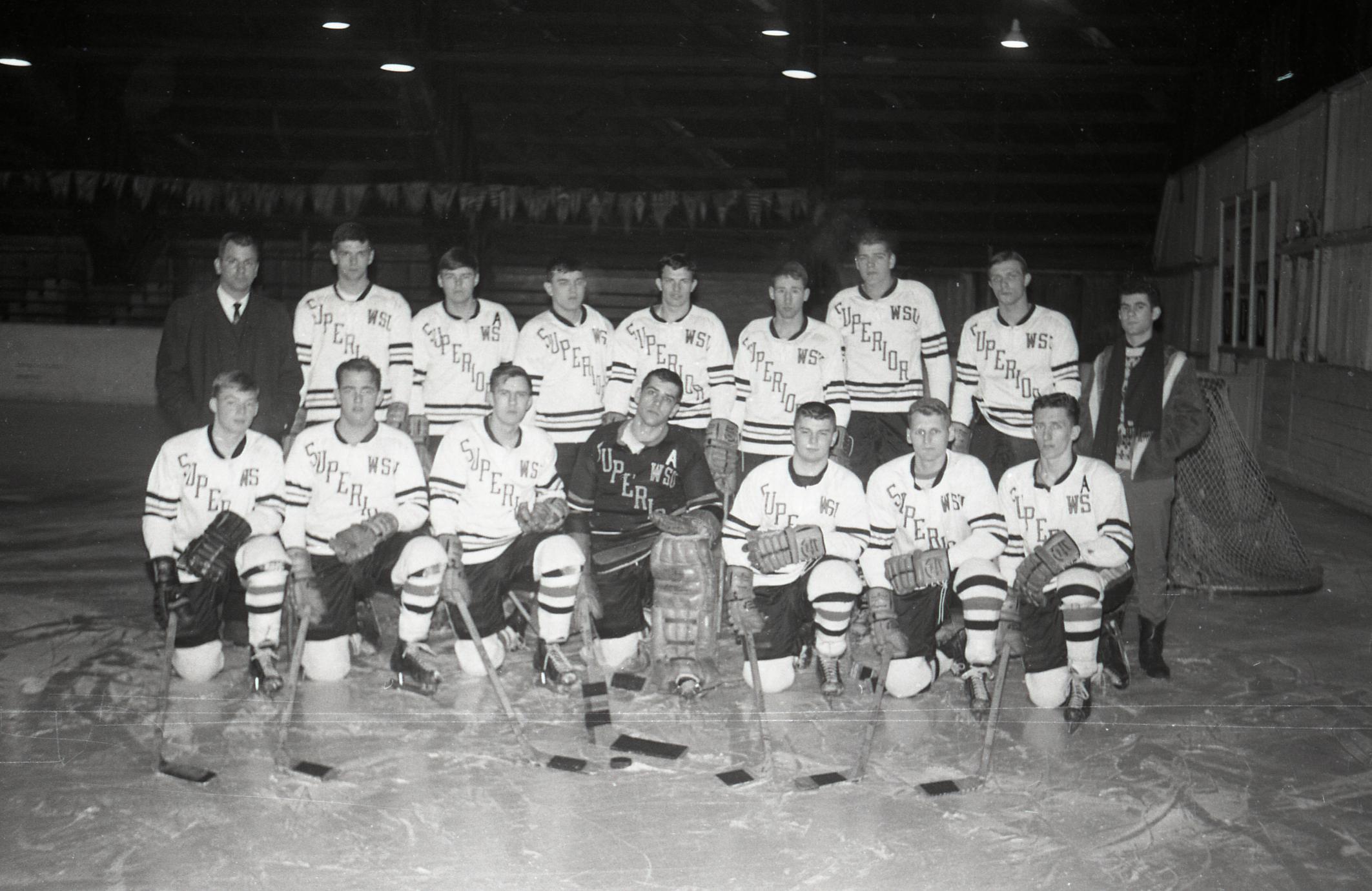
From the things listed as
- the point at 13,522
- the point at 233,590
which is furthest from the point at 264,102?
the point at 233,590

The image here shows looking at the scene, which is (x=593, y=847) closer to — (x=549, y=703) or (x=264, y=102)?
(x=549, y=703)

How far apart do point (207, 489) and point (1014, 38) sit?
8.06m

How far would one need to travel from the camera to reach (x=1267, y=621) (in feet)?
16.9

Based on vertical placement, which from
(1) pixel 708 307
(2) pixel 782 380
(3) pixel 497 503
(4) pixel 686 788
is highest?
(1) pixel 708 307

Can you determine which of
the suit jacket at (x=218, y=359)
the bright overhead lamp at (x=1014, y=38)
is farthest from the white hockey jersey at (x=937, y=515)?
the bright overhead lamp at (x=1014, y=38)

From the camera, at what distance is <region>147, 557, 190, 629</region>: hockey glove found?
4.12 metres

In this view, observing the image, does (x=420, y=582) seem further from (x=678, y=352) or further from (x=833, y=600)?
(x=678, y=352)

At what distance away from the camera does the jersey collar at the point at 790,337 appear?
5.03m

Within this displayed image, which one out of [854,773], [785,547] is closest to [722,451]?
[785,547]

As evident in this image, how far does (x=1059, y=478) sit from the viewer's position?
4.18 m

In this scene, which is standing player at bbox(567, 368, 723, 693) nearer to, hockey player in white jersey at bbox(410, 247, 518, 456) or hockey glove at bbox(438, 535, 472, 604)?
hockey glove at bbox(438, 535, 472, 604)

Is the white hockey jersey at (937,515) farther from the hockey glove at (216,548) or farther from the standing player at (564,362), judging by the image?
the hockey glove at (216,548)

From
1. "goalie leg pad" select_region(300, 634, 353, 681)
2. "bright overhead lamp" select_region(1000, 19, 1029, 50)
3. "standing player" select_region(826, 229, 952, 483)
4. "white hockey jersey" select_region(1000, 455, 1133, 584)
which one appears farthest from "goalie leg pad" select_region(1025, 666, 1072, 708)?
"bright overhead lamp" select_region(1000, 19, 1029, 50)

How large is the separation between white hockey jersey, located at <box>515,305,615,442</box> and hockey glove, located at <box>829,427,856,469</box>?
3.32 feet
